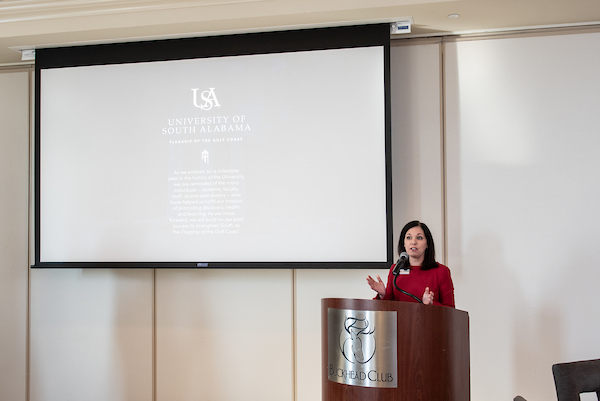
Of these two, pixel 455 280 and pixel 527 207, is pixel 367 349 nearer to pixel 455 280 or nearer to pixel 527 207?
pixel 455 280

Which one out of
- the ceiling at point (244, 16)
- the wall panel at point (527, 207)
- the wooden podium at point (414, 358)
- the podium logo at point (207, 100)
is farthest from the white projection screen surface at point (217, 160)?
the wooden podium at point (414, 358)

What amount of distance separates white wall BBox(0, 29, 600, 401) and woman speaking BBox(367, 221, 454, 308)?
89 cm

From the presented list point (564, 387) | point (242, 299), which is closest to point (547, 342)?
point (564, 387)

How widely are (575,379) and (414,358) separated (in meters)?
0.62

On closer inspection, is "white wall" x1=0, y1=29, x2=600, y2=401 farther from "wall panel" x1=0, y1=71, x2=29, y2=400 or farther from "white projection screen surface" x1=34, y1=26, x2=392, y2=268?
"white projection screen surface" x1=34, y1=26, x2=392, y2=268

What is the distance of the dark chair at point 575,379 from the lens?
6.71 feet

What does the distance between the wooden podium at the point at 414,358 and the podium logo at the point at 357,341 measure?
2 centimetres

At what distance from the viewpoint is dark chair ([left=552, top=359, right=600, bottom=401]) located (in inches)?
80.5

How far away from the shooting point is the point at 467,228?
3.73 m

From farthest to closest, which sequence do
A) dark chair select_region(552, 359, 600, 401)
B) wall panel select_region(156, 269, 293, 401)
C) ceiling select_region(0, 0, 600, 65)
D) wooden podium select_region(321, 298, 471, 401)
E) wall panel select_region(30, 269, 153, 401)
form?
wall panel select_region(30, 269, 153, 401) → wall panel select_region(156, 269, 293, 401) → ceiling select_region(0, 0, 600, 65) → wooden podium select_region(321, 298, 471, 401) → dark chair select_region(552, 359, 600, 401)

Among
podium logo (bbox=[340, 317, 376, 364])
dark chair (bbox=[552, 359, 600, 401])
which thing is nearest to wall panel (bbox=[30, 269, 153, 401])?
podium logo (bbox=[340, 317, 376, 364])

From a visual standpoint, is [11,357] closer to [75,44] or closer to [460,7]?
[75,44]

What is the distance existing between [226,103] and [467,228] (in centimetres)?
195

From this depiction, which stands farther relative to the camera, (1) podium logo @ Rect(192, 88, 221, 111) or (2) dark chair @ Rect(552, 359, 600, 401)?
(1) podium logo @ Rect(192, 88, 221, 111)
